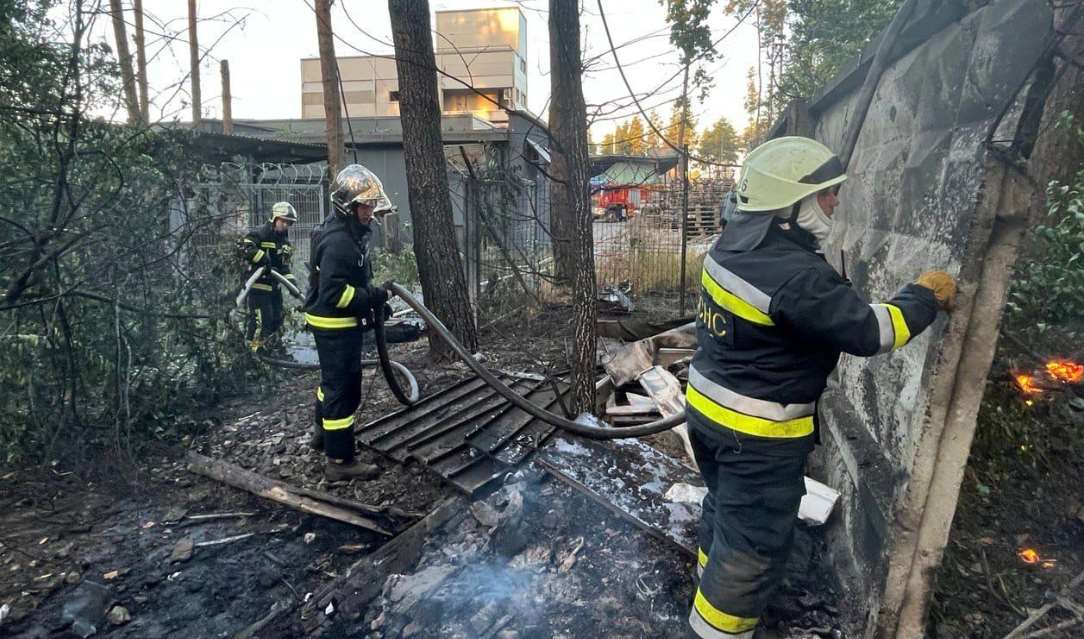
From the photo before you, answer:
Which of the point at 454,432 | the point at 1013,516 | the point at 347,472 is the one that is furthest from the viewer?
the point at 454,432

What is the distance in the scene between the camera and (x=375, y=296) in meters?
4.11


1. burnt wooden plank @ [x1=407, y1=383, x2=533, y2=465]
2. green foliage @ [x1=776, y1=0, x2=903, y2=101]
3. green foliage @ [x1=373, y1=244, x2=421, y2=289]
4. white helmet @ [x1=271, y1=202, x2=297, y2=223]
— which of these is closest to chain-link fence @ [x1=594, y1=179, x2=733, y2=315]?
green foliage @ [x1=776, y1=0, x2=903, y2=101]

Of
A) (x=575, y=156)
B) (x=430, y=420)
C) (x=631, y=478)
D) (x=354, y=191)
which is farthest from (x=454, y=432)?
(x=575, y=156)

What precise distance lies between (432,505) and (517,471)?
57 centimetres

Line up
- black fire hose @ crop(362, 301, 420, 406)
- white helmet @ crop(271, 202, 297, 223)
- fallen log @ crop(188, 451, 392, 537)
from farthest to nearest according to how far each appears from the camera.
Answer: white helmet @ crop(271, 202, 297, 223)
black fire hose @ crop(362, 301, 420, 406)
fallen log @ crop(188, 451, 392, 537)

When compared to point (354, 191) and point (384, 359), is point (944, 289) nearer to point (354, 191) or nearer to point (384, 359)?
point (354, 191)

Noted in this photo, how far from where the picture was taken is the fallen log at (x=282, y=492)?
12.0 ft

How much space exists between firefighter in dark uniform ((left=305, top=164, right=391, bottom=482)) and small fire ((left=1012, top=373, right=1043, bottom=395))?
373cm

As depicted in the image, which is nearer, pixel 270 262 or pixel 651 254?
pixel 270 262

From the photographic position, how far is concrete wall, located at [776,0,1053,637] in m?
1.96

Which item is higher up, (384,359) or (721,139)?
(721,139)

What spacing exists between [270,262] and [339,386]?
343 centimetres

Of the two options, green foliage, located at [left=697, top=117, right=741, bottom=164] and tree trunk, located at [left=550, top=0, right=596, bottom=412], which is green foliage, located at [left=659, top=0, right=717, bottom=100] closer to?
tree trunk, located at [left=550, top=0, right=596, bottom=412]

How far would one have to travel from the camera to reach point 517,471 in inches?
156
